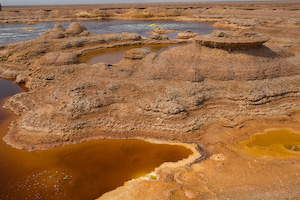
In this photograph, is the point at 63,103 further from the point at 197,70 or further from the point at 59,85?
the point at 197,70

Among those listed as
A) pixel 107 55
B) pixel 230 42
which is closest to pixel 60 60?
pixel 107 55

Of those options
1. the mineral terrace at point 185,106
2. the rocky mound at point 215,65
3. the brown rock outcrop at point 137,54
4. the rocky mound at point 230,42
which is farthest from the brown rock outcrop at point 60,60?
the rocky mound at point 230,42

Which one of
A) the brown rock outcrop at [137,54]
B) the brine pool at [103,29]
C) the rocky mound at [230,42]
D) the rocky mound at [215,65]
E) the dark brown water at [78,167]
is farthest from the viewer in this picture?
the brine pool at [103,29]

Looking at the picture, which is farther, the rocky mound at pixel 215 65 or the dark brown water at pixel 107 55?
the dark brown water at pixel 107 55

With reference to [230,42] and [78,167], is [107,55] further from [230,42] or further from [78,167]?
[78,167]

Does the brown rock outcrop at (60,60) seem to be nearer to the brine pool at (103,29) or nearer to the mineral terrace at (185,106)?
the mineral terrace at (185,106)

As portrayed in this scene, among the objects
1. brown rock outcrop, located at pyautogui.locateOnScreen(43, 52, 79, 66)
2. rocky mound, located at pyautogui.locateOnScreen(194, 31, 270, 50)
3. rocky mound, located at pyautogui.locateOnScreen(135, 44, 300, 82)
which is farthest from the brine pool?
rocky mound, located at pyautogui.locateOnScreen(135, 44, 300, 82)

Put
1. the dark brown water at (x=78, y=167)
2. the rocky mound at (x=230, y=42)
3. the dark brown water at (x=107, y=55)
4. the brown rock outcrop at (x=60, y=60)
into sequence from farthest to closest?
the dark brown water at (x=107, y=55)
the brown rock outcrop at (x=60, y=60)
the rocky mound at (x=230, y=42)
the dark brown water at (x=78, y=167)

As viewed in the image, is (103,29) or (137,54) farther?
(103,29)

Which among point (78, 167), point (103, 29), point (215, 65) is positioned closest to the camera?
point (78, 167)

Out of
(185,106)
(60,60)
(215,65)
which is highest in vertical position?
(60,60)
